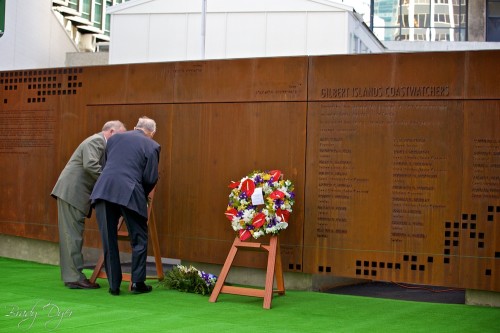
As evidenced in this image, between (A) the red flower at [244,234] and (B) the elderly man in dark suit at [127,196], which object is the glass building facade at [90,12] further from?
(A) the red flower at [244,234]

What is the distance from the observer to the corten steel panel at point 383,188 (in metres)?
9.09

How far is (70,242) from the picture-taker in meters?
9.67

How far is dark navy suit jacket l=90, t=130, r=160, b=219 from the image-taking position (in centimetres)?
908

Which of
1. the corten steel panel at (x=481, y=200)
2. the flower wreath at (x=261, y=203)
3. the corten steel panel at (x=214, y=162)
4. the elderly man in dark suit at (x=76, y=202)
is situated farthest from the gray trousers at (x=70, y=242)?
the corten steel panel at (x=481, y=200)

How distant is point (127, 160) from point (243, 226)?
1.36 metres

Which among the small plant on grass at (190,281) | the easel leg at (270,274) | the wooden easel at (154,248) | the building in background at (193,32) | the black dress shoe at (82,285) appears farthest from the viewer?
the building in background at (193,32)

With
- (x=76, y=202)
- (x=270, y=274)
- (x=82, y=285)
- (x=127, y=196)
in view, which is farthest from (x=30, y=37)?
(x=270, y=274)

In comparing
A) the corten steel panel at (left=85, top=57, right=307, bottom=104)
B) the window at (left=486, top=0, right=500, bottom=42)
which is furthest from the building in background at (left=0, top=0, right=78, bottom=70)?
the window at (left=486, top=0, right=500, bottom=42)

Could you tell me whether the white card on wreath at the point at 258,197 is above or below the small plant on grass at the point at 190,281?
above

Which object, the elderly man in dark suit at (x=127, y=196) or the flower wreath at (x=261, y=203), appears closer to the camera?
the flower wreath at (x=261, y=203)

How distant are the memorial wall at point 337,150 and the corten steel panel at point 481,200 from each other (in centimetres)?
1

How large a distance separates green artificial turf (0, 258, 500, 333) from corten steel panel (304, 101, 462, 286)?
1.25ft

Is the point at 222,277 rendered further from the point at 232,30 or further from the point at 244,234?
the point at 232,30

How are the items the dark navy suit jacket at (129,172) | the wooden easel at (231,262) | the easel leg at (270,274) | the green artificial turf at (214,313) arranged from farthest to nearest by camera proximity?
the dark navy suit jacket at (129,172) < the wooden easel at (231,262) < the easel leg at (270,274) < the green artificial turf at (214,313)
